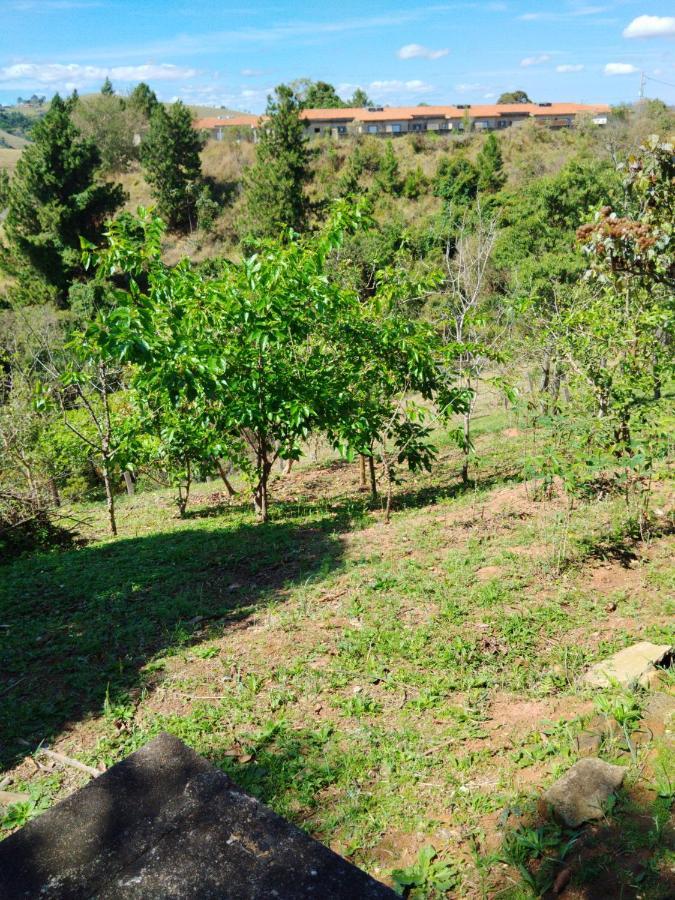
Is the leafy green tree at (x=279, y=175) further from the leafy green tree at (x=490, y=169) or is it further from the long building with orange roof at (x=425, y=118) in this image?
the long building with orange roof at (x=425, y=118)

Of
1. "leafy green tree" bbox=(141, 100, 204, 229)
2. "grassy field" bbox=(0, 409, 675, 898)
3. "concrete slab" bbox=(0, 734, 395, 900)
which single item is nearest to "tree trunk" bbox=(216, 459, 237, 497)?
"grassy field" bbox=(0, 409, 675, 898)

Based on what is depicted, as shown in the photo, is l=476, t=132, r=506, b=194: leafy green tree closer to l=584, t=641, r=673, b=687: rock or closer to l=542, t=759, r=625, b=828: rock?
l=584, t=641, r=673, b=687: rock

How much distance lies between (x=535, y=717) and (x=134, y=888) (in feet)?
8.24

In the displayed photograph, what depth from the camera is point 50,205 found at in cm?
3116

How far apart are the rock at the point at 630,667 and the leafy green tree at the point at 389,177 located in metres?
39.9

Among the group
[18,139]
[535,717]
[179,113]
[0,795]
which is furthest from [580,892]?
[18,139]

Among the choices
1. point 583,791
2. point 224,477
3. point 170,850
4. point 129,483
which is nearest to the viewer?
point 170,850

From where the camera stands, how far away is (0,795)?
3379mm

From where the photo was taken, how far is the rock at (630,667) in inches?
139

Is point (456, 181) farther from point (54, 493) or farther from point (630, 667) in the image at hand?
point (630, 667)

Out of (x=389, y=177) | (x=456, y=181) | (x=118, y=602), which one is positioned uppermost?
(x=389, y=177)

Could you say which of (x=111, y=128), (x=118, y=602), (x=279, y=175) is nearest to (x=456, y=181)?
(x=279, y=175)

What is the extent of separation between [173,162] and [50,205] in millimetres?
10660

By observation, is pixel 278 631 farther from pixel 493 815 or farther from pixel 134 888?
pixel 134 888
